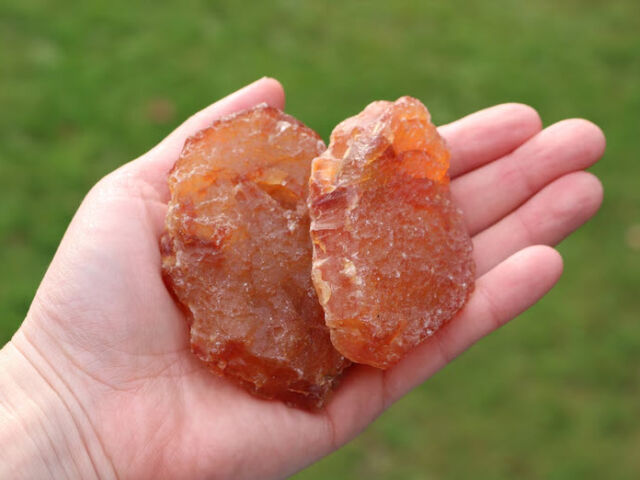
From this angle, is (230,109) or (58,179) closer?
(230,109)

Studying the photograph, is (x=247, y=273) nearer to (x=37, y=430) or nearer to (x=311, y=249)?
(x=311, y=249)

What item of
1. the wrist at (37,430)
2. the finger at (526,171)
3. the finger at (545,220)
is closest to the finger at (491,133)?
the finger at (526,171)

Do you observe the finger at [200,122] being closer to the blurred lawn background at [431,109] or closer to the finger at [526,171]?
the finger at [526,171]

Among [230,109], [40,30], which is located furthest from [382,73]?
[40,30]

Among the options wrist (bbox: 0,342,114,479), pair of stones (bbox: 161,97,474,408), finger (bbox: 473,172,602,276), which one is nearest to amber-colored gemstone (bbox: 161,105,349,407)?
pair of stones (bbox: 161,97,474,408)

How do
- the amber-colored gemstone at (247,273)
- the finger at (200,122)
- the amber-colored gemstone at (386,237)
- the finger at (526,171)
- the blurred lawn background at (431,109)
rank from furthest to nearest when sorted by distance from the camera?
the blurred lawn background at (431,109)
the finger at (526,171)
the finger at (200,122)
the amber-colored gemstone at (247,273)
the amber-colored gemstone at (386,237)

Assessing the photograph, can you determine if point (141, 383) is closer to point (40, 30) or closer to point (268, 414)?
point (268, 414)
